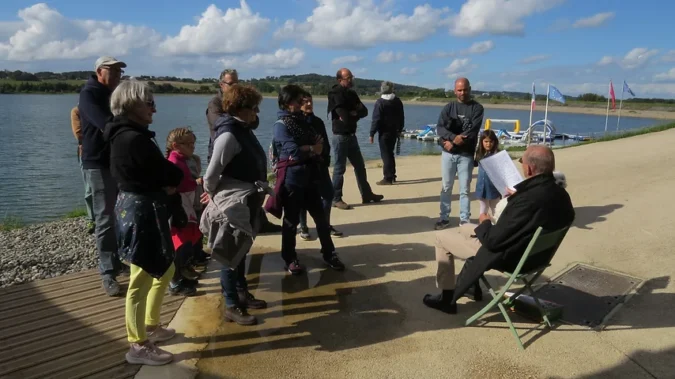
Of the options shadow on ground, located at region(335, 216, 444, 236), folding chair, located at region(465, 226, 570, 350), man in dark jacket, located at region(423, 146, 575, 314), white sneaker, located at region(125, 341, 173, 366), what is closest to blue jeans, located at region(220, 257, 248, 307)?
white sneaker, located at region(125, 341, 173, 366)

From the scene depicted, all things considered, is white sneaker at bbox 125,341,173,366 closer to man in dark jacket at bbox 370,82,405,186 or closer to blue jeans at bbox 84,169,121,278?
blue jeans at bbox 84,169,121,278

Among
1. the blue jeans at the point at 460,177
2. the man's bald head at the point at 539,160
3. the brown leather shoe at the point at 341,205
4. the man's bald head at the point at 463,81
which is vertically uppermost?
the man's bald head at the point at 463,81

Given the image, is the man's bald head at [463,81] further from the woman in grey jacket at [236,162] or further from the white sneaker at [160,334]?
the white sneaker at [160,334]

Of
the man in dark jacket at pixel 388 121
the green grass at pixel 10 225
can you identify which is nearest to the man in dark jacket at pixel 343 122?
the man in dark jacket at pixel 388 121

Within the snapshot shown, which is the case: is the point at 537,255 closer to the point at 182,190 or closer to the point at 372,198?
the point at 182,190

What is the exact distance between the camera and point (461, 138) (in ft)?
19.1

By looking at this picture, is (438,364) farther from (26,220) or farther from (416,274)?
(26,220)

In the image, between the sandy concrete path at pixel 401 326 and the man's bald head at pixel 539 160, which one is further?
the man's bald head at pixel 539 160

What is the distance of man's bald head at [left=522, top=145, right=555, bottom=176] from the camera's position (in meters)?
3.38

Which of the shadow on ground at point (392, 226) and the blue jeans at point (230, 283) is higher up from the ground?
the blue jeans at point (230, 283)

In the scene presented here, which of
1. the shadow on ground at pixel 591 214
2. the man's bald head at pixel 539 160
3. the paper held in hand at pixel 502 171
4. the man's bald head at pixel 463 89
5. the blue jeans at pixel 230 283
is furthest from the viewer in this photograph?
the shadow on ground at pixel 591 214

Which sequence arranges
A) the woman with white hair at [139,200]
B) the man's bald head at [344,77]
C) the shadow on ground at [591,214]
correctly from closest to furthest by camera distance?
the woman with white hair at [139,200] < the shadow on ground at [591,214] < the man's bald head at [344,77]

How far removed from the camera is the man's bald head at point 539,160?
338 centimetres

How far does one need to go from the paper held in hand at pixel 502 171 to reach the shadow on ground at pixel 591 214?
8.37 feet
